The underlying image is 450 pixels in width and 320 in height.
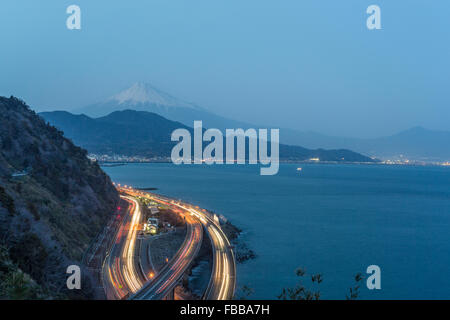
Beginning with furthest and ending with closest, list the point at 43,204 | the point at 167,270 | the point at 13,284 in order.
Answer: 1. the point at 43,204
2. the point at 167,270
3. the point at 13,284

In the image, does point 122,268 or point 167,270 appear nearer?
point 167,270

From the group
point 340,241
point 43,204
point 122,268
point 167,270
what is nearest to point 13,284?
point 167,270

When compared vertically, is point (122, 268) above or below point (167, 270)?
below

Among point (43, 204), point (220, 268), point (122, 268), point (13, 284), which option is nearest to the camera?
point (13, 284)

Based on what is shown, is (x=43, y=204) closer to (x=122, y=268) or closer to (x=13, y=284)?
(x=122, y=268)

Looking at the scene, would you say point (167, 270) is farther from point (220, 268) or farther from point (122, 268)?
point (220, 268)

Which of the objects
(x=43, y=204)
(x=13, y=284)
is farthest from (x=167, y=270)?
(x=13, y=284)

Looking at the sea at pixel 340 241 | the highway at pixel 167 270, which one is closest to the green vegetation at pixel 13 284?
the highway at pixel 167 270

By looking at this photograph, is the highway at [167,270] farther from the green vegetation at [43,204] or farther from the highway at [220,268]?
the green vegetation at [43,204]

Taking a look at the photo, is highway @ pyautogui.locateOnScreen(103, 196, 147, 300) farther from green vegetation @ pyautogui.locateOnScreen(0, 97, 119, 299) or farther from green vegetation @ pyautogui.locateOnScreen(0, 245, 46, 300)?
green vegetation @ pyautogui.locateOnScreen(0, 245, 46, 300)

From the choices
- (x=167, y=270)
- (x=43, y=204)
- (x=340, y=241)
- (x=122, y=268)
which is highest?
(x=43, y=204)
